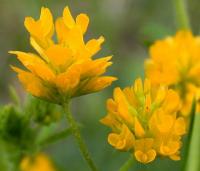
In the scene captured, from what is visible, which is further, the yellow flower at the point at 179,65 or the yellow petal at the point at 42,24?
the yellow flower at the point at 179,65

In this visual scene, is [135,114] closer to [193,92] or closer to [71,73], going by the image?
[71,73]

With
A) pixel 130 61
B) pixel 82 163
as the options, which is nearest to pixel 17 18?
pixel 130 61

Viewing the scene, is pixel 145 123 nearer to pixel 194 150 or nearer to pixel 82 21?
pixel 194 150

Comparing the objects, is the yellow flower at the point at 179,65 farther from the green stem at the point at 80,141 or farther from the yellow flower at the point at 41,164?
the yellow flower at the point at 41,164

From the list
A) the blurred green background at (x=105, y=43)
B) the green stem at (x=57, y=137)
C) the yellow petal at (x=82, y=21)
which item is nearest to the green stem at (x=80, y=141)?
the yellow petal at (x=82, y=21)

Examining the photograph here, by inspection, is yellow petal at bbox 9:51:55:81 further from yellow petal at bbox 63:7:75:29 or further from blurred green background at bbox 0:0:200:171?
blurred green background at bbox 0:0:200:171
